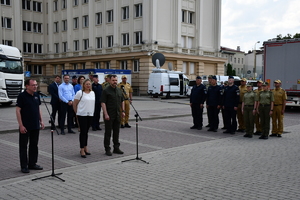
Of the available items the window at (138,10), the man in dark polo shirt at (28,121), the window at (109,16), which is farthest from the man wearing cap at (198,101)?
the window at (109,16)

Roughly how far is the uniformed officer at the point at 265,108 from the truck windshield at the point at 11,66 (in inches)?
662

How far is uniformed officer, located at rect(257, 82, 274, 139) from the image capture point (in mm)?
11102

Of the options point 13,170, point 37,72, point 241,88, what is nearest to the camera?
point 13,170

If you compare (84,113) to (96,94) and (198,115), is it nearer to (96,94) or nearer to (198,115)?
(96,94)

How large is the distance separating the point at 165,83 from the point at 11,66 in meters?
15.9

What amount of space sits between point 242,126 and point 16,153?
8106 millimetres

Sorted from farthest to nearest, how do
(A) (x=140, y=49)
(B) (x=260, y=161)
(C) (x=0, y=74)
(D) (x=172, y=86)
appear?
(A) (x=140, y=49)
(D) (x=172, y=86)
(C) (x=0, y=74)
(B) (x=260, y=161)

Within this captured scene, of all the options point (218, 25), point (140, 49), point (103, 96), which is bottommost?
point (103, 96)

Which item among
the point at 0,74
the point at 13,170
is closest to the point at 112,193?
the point at 13,170

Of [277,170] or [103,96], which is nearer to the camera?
[277,170]

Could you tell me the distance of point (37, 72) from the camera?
54.1m

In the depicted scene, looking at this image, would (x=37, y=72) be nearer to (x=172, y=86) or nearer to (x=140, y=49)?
(x=140, y=49)

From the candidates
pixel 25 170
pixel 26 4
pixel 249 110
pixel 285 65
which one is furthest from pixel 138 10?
pixel 25 170

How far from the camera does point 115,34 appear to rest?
42.8 meters
